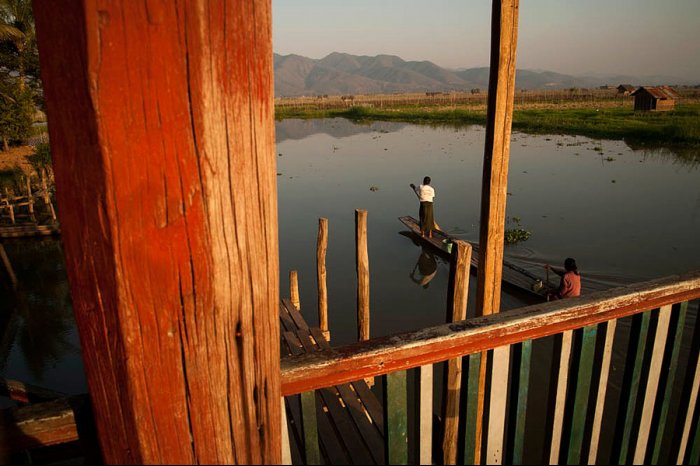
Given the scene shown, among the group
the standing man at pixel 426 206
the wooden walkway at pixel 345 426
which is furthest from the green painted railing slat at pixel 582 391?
the standing man at pixel 426 206

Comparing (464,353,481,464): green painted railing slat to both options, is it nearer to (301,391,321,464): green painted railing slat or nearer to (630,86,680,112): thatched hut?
(301,391,321,464): green painted railing slat

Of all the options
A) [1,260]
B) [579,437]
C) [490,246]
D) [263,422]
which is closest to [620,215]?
[490,246]

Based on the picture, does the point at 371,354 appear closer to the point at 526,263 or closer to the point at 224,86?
the point at 224,86

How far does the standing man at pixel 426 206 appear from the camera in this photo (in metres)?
11.2

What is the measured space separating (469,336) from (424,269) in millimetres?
10000

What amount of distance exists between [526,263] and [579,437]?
390 inches

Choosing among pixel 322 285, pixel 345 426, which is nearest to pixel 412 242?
pixel 322 285

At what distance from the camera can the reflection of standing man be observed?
34.6 feet

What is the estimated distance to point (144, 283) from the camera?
697mm

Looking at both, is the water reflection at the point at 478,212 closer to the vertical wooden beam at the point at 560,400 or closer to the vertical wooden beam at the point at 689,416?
the vertical wooden beam at the point at 689,416

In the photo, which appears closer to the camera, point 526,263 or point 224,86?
→ point 224,86

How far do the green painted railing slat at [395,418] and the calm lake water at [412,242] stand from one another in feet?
22.0

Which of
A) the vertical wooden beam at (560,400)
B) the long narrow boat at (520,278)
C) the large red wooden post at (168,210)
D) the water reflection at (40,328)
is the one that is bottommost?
the water reflection at (40,328)

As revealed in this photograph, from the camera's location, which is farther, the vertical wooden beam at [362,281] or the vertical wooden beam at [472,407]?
the vertical wooden beam at [362,281]
